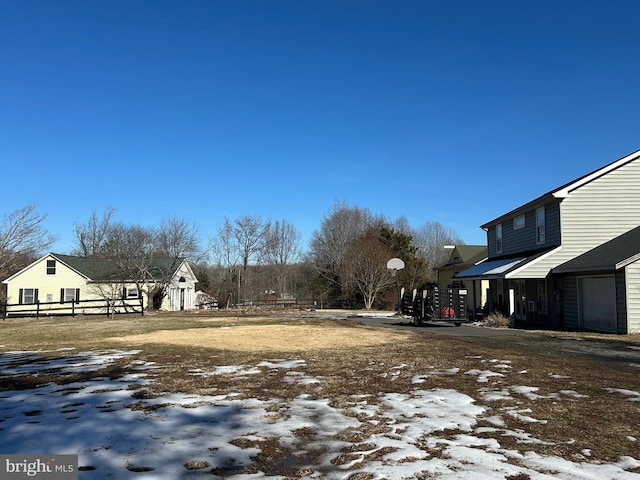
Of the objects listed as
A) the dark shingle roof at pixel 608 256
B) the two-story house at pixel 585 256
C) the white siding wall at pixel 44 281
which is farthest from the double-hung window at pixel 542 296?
the white siding wall at pixel 44 281

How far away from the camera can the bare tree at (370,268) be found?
136ft

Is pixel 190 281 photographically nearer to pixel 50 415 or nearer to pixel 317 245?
pixel 317 245

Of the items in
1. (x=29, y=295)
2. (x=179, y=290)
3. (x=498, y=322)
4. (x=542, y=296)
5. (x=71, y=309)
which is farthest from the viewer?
(x=179, y=290)

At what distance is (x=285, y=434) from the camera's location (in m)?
5.12

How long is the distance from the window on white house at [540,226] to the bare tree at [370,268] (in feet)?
63.7

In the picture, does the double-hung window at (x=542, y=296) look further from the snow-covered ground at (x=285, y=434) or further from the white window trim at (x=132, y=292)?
the white window trim at (x=132, y=292)

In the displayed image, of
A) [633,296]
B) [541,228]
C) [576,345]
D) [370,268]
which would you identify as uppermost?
[541,228]

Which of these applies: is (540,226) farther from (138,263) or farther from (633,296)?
(138,263)

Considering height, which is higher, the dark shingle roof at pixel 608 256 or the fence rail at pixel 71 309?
the dark shingle roof at pixel 608 256

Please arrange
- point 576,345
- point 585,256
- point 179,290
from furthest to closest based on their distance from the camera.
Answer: point 179,290 < point 585,256 < point 576,345

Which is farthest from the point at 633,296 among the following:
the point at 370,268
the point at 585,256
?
the point at 370,268

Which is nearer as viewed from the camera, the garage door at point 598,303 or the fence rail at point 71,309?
the garage door at point 598,303

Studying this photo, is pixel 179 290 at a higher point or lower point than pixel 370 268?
lower

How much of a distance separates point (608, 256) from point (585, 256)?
1.74 metres
